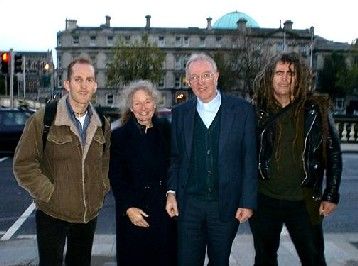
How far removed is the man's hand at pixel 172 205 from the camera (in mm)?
4113

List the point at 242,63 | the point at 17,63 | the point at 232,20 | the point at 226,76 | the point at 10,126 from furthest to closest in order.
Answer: the point at 232,20 < the point at 226,76 < the point at 242,63 < the point at 17,63 < the point at 10,126

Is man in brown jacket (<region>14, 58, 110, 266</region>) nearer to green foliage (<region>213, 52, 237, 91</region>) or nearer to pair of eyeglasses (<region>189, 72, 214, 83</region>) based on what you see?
pair of eyeglasses (<region>189, 72, 214, 83</region>)

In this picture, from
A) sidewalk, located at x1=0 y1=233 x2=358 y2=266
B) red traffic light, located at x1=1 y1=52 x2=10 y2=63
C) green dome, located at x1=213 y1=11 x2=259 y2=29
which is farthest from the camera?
green dome, located at x1=213 y1=11 x2=259 y2=29

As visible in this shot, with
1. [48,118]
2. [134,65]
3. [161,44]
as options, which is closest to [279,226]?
[48,118]

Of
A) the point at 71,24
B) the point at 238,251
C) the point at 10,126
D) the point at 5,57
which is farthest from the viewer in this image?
the point at 71,24

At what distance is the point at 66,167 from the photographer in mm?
3859

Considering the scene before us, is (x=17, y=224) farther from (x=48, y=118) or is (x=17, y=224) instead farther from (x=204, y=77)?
(x=204, y=77)

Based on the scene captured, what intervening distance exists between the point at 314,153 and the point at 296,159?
14cm

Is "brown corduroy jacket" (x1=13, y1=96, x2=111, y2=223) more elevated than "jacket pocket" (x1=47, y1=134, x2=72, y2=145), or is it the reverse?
"jacket pocket" (x1=47, y1=134, x2=72, y2=145)

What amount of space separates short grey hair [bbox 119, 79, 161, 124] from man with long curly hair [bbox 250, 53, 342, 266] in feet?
2.72

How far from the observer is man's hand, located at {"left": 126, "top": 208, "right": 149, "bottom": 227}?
162 inches

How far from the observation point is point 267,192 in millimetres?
4172

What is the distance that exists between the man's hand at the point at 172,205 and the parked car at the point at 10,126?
47.9ft

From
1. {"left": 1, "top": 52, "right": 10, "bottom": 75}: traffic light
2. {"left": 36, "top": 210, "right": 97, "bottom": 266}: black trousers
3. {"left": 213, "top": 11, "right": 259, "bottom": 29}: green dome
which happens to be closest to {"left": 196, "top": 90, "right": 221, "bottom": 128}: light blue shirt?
{"left": 36, "top": 210, "right": 97, "bottom": 266}: black trousers
